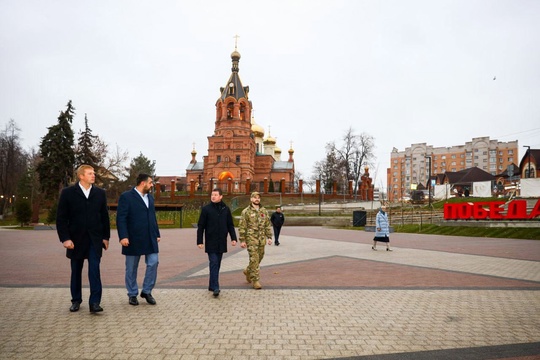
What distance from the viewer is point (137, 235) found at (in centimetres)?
596

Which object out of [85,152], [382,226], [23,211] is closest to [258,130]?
[85,152]

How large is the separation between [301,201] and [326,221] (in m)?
19.4

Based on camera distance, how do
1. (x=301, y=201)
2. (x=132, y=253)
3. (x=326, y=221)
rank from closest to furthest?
(x=132, y=253)
(x=326, y=221)
(x=301, y=201)

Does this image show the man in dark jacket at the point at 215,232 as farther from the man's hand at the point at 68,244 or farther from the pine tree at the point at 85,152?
the pine tree at the point at 85,152

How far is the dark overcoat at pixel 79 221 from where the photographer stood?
5.38m

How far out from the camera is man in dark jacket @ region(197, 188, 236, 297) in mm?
6719

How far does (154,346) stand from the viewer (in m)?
4.08

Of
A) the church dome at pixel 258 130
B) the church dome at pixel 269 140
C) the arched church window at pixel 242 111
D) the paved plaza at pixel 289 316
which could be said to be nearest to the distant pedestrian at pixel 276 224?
the paved plaza at pixel 289 316

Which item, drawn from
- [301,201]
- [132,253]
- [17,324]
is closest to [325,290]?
[132,253]

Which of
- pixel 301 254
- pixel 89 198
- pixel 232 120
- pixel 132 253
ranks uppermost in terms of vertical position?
pixel 232 120

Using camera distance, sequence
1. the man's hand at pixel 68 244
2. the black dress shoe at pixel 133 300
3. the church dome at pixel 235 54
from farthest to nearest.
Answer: the church dome at pixel 235 54
the black dress shoe at pixel 133 300
the man's hand at pixel 68 244

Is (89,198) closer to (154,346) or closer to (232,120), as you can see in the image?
(154,346)

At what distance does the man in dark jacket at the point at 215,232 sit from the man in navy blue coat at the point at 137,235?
37.7 inches

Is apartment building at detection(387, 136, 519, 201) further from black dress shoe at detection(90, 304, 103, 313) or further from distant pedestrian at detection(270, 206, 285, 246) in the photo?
black dress shoe at detection(90, 304, 103, 313)
